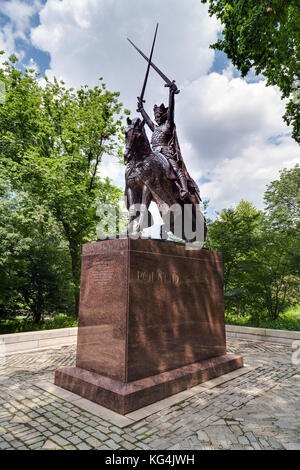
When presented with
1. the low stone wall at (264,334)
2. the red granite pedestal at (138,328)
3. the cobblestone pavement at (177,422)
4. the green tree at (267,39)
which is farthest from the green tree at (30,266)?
the green tree at (267,39)

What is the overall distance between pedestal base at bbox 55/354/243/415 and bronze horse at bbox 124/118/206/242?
2590 millimetres

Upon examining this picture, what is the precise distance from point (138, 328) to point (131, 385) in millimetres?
796

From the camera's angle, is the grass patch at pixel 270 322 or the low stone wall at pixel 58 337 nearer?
the low stone wall at pixel 58 337

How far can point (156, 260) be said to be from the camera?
4879mm

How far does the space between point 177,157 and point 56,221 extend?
34.8ft

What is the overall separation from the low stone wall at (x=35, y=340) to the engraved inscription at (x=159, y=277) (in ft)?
17.3

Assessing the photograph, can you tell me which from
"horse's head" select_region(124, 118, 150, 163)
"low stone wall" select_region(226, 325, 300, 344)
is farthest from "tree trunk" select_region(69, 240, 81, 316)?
"horse's head" select_region(124, 118, 150, 163)

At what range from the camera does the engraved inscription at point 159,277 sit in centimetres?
454

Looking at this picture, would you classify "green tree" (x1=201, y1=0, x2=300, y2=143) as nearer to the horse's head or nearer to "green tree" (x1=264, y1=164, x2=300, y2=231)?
the horse's head

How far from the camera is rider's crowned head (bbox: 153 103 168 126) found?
22.2 feet

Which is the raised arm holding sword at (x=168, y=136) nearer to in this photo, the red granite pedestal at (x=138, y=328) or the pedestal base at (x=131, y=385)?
the red granite pedestal at (x=138, y=328)

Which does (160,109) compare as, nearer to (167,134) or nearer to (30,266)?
(167,134)
